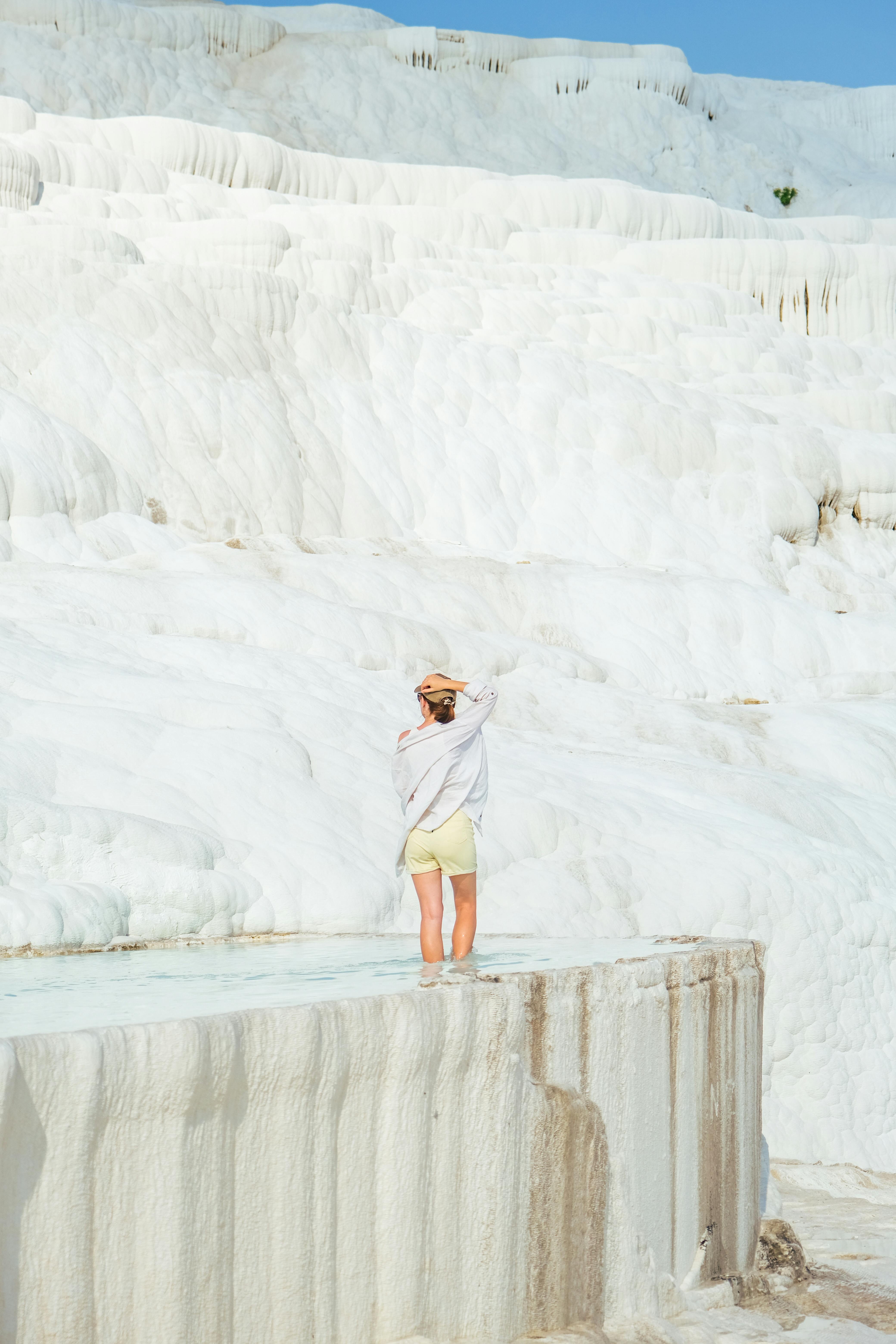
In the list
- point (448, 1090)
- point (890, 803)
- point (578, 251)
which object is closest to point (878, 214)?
point (578, 251)

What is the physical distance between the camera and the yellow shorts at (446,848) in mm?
6145

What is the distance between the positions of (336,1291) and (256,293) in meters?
19.4

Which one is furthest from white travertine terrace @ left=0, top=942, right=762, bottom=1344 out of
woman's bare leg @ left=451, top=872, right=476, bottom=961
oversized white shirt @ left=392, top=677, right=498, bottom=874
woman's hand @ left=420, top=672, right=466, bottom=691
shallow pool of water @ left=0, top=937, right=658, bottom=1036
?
woman's hand @ left=420, top=672, right=466, bottom=691

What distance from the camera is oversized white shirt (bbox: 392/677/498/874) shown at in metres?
6.13

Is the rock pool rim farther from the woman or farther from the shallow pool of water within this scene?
the woman

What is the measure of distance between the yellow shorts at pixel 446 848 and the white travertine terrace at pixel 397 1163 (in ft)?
2.91

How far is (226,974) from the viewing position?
581 cm

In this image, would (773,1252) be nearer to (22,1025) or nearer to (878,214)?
(22,1025)

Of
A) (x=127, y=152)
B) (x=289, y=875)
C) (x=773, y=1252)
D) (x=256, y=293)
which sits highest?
(x=127, y=152)

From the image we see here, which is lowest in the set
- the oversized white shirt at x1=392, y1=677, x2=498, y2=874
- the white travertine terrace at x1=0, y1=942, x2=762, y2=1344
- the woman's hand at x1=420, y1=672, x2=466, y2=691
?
the white travertine terrace at x1=0, y1=942, x2=762, y2=1344

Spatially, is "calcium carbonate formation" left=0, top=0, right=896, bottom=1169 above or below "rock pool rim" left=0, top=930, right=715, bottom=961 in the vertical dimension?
above

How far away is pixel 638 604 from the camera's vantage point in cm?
1792

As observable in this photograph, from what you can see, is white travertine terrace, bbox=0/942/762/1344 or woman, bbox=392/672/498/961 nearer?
white travertine terrace, bbox=0/942/762/1344

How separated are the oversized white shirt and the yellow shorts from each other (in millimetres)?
26
